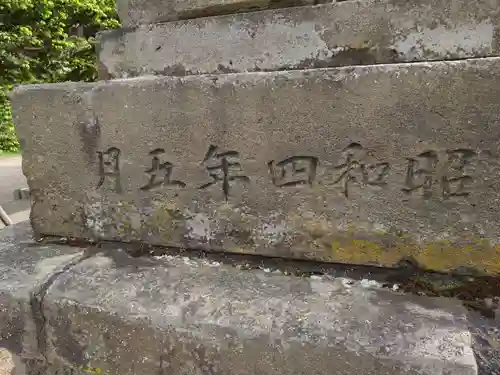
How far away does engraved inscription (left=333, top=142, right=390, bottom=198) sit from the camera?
111 centimetres

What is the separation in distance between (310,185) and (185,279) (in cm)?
47

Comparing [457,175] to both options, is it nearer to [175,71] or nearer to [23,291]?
[175,71]

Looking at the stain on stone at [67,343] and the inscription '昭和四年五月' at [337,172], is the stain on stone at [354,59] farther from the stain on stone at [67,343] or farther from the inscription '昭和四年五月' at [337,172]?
the stain on stone at [67,343]

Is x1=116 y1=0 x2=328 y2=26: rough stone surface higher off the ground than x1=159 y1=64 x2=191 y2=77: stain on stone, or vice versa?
x1=116 y1=0 x2=328 y2=26: rough stone surface

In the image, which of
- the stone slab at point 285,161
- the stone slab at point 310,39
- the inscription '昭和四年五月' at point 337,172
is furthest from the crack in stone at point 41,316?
the stone slab at point 310,39

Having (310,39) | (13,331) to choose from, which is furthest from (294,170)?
(13,331)

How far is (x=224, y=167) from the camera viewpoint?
125 cm

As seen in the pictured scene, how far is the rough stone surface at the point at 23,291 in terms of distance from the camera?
49.1 inches

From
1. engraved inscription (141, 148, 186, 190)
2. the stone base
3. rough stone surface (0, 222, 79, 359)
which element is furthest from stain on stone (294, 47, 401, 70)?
rough stone surface (0, 222, 79, 359)

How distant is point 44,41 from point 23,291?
12.1m

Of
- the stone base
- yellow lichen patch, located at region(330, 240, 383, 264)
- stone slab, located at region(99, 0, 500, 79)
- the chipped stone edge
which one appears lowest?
the stone base

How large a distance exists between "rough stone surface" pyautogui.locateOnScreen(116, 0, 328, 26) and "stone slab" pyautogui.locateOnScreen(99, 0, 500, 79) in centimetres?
4

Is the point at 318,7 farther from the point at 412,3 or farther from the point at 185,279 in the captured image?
the point at 185,279

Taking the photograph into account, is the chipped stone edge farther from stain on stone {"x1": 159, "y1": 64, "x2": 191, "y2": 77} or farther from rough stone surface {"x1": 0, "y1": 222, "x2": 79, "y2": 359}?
rough stone surface {"x1": 0, "y1": 222, "x2": 79, "y2": 359}
